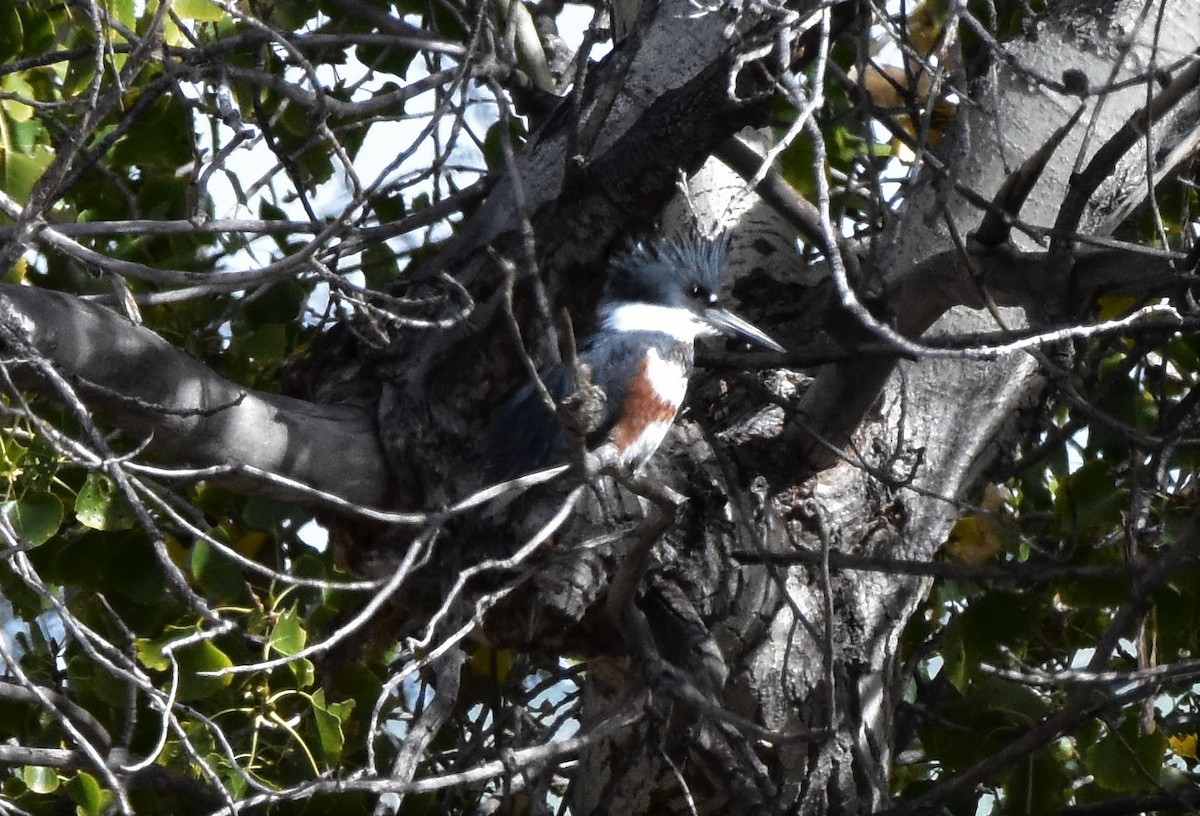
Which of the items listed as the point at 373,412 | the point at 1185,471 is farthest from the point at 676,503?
the point at 1185,471

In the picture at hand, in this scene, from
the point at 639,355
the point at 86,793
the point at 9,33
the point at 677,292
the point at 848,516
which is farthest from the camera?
the point at 677,292

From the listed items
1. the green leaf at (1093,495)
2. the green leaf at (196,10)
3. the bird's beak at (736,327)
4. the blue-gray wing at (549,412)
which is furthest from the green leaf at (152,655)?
the green leaf at (1093,495)

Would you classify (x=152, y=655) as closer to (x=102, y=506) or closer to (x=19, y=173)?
(x=102, y=506)

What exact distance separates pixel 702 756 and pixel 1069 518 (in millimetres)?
853

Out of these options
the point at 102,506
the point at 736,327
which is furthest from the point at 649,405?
the point at 102,506

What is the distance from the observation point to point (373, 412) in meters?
2.38

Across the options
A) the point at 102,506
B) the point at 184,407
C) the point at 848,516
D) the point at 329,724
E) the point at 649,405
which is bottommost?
the point at 329,724

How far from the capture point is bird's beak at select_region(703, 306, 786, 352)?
8.83 ft

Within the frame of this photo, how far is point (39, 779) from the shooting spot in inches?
85.4

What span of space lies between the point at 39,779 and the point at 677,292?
1551 millimetres

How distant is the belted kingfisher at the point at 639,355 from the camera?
2.56m

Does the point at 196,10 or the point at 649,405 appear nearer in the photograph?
the point at 196,10

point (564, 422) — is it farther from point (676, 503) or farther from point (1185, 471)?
point (1185, 471)

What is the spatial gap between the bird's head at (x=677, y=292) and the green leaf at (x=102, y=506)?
41.9 inches
